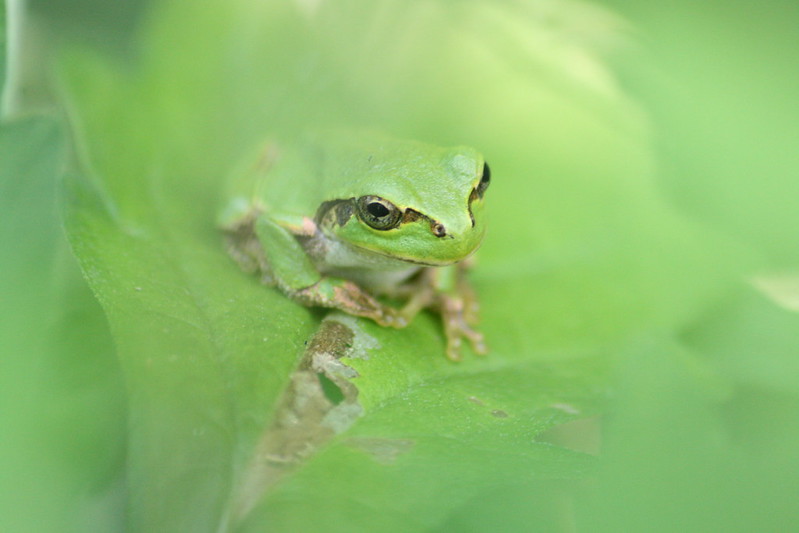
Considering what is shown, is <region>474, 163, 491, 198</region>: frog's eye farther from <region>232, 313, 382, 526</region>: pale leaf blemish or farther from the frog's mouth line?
<region>232, 313, 382, 526</region>: pale leaf blemish

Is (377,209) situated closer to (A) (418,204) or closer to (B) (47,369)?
(A) (418,204)

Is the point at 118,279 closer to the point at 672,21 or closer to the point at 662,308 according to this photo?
the point at 662,308

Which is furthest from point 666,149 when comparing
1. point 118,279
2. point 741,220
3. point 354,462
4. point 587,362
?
point 118,279

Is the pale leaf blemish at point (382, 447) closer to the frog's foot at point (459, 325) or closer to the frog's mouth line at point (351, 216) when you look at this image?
the frog's foot at point (459, 325)

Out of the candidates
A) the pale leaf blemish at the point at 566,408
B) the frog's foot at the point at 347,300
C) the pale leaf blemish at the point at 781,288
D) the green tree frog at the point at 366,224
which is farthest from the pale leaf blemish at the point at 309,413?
the pale leaf blemish at the point at 781,288

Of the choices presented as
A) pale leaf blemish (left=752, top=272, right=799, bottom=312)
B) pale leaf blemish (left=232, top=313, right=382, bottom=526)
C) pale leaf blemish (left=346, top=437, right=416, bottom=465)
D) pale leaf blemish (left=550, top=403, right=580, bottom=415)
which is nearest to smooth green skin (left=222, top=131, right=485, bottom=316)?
pale leaf blemish (left=232, top=313, right=382, bottom=526)

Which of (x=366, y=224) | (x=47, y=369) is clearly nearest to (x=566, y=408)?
(x=366, y=224)
